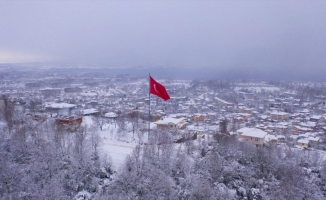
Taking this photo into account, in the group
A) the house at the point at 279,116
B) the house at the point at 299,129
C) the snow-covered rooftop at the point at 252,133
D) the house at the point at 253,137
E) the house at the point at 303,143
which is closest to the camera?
the house at the point at 253,137

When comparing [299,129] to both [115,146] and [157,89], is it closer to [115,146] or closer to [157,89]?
[115,146]


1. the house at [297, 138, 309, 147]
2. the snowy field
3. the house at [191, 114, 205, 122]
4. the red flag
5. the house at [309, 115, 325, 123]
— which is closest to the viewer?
the red flag

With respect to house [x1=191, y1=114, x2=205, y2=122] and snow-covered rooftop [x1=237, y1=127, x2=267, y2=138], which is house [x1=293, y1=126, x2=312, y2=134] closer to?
snow-covered rooftop [x1=237, y1=127, x2=267, y2=138]

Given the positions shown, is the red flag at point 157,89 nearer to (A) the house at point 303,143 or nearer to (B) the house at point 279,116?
(A) the house at point 303,143

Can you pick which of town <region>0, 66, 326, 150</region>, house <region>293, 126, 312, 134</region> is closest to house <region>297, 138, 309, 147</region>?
town <region>0, 66, 326, 150</region>

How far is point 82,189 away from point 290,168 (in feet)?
35.9

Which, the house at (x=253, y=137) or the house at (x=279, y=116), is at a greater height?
the house at (x=253, y=137)

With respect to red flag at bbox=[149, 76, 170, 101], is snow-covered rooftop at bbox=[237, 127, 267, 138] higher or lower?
lower

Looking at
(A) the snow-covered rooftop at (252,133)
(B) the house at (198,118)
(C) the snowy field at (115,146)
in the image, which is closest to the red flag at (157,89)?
(C) the snowy field at (115,146)

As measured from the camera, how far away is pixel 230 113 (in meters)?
33.7

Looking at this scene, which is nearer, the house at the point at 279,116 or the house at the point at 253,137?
the house at the point at 253,137

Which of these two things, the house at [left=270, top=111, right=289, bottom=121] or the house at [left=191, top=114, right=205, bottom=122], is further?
the house at [left=270, top=111, right=289, bottom=121]

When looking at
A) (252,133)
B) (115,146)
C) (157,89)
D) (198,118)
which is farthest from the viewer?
(198,118)

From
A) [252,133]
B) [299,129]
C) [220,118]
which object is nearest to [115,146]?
[252,133]
